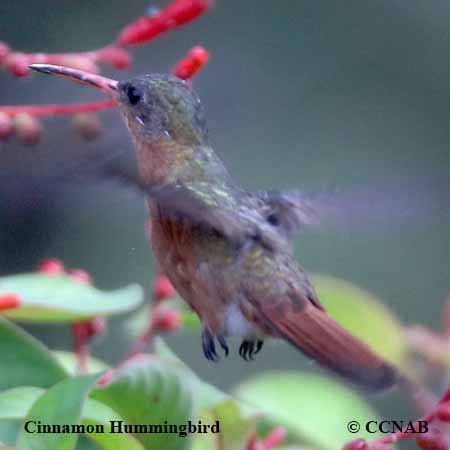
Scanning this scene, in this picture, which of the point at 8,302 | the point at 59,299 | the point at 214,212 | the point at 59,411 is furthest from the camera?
the point at 214,212

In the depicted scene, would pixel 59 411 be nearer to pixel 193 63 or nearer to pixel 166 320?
pixel 166 320

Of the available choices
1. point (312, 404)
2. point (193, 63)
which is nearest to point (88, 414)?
point (193, 63)

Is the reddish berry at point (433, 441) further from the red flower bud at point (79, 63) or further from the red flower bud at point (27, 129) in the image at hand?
the red flower bud at point (79, 63)

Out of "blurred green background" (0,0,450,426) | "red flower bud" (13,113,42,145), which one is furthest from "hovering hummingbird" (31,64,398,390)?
"blurred green background" (0,0,450,426)

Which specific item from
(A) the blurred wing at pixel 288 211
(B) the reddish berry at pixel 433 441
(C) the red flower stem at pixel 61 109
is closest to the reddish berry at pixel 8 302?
(C) the red flower stem at pixel 61 109

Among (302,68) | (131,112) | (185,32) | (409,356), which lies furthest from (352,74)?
(131,112)
